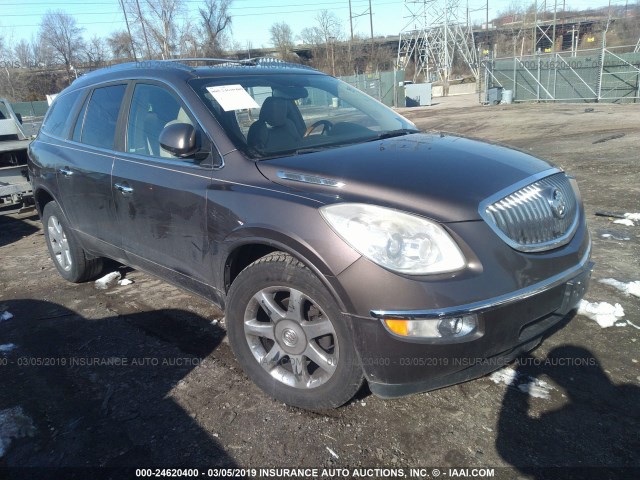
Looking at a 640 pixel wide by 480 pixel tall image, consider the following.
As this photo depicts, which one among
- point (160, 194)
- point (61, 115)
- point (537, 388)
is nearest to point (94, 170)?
point (160, 194)

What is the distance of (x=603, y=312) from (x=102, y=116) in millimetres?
4044

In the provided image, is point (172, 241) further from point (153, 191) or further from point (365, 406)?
point (365, 406)

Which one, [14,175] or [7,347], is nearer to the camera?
[7,347]

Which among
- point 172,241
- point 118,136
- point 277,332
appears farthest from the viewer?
point 118,136

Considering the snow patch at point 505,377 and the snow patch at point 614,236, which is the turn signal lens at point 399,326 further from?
the snow patch at point 614,236

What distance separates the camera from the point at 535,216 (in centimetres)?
244

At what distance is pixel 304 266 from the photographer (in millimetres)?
2426

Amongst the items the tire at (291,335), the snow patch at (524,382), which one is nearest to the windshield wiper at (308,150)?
the tire at (291,335)

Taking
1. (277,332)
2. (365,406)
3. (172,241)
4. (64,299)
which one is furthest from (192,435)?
(64,299)

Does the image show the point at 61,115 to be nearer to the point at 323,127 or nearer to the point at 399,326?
the point at 323,127

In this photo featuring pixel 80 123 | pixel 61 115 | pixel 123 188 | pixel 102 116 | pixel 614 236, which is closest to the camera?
pixel 123 188

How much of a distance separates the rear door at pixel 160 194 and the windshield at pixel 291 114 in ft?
0.77

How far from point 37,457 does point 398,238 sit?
2.09m

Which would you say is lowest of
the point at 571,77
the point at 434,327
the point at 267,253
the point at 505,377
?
the point at 505,377
